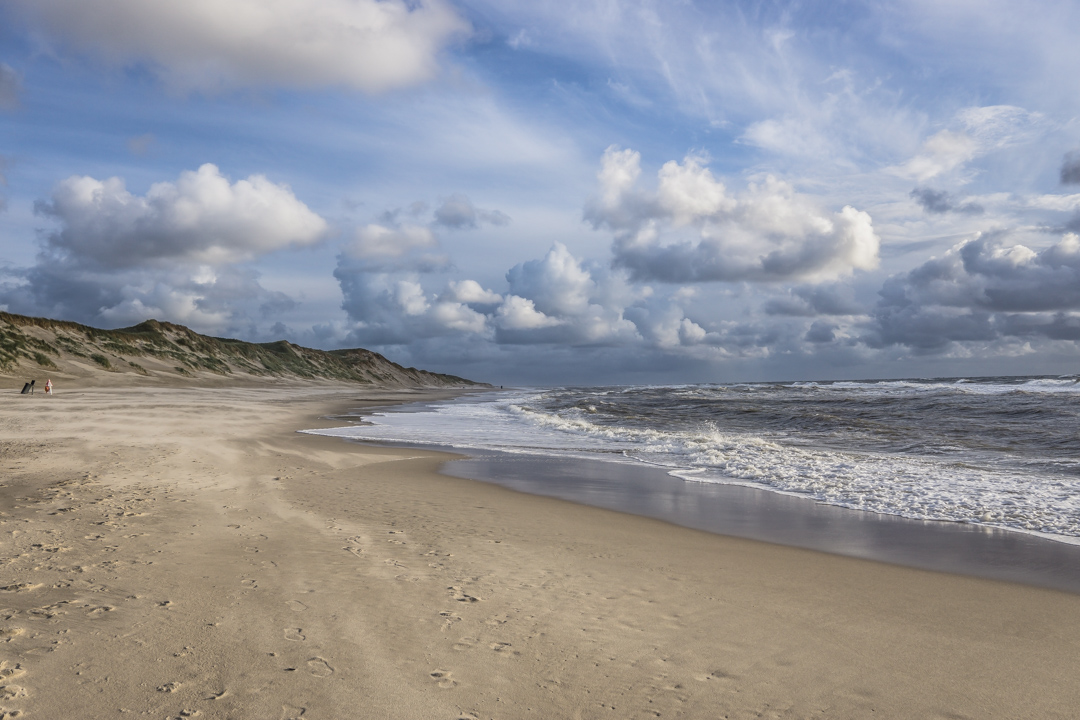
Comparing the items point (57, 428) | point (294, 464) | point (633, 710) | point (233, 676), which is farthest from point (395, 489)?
point (57, 428)

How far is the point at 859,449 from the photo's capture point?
1670 cm

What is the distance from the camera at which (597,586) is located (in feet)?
17.1

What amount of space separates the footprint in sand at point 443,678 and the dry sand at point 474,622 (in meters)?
0.01

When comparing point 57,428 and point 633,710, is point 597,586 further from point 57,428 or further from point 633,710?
point 57,428

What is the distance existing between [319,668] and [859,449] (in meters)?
16.8

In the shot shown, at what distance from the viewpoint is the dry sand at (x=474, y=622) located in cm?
331

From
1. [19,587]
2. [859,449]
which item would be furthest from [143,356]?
[19,587]

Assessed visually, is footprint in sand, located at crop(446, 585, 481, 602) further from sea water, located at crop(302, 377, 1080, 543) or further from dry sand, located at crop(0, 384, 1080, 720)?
sea water, located at crop(302, 377, 1080, 543)

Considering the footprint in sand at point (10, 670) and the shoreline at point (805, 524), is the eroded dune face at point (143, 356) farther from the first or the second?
the footprint in sand at point (10, 670)

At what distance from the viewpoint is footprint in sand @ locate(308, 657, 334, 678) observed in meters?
3.45

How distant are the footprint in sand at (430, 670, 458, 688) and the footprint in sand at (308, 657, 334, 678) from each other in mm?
599

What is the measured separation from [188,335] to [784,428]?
264 ft

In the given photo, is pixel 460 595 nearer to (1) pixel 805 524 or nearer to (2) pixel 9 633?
(2) pixel 9 633

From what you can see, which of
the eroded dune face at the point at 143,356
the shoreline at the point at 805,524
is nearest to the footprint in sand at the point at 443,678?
the shoreline at the point at 805,524
